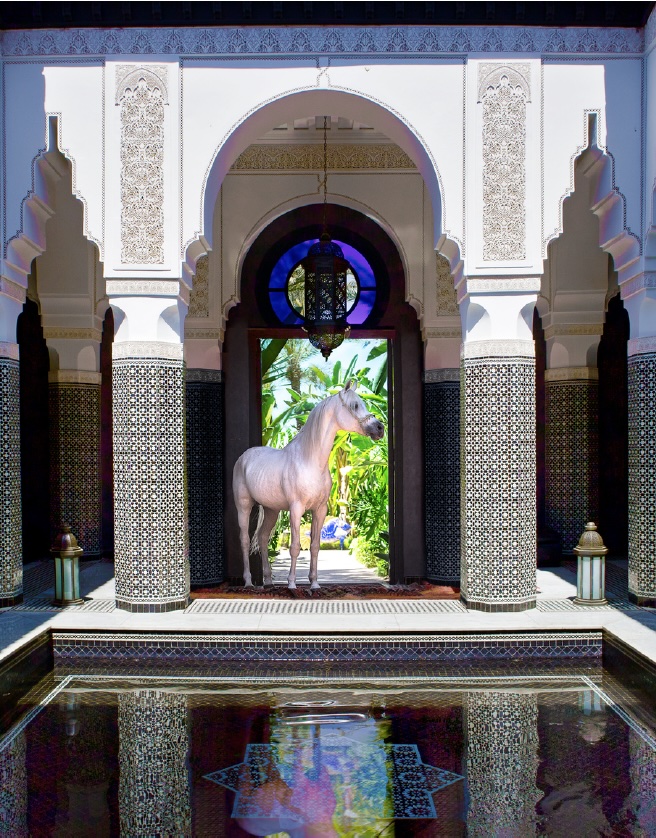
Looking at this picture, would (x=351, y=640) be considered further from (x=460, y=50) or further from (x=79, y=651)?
(x=460, y=50)

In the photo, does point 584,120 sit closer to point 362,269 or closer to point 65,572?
point 362,269

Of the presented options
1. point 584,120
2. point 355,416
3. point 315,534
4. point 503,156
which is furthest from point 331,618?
point 584,120

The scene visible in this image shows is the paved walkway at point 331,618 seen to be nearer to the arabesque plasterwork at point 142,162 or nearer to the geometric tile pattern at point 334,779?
the geometric tile pattern at point 334,779

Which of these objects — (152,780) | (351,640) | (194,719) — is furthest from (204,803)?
(351,640)

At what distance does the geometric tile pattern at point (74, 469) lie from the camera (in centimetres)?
573

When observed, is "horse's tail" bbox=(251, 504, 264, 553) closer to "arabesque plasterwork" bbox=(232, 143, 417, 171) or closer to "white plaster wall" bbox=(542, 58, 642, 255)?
"arabesque plasterwork" bbox=(232, 143, 417, 171)

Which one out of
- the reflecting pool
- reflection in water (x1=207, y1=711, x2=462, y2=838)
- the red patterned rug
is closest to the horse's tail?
the red patterned rug

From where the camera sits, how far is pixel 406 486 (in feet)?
18.1

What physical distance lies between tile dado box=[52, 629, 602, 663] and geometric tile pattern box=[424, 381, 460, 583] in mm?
1619

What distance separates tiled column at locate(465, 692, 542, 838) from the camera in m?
2.16

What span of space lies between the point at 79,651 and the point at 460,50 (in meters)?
3.25

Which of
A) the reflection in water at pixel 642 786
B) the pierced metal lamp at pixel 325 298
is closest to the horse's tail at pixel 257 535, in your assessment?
the pierced metal lamp at pixel 325 298

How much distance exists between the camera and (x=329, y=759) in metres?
2.57

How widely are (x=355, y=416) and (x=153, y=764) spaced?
2317mm
